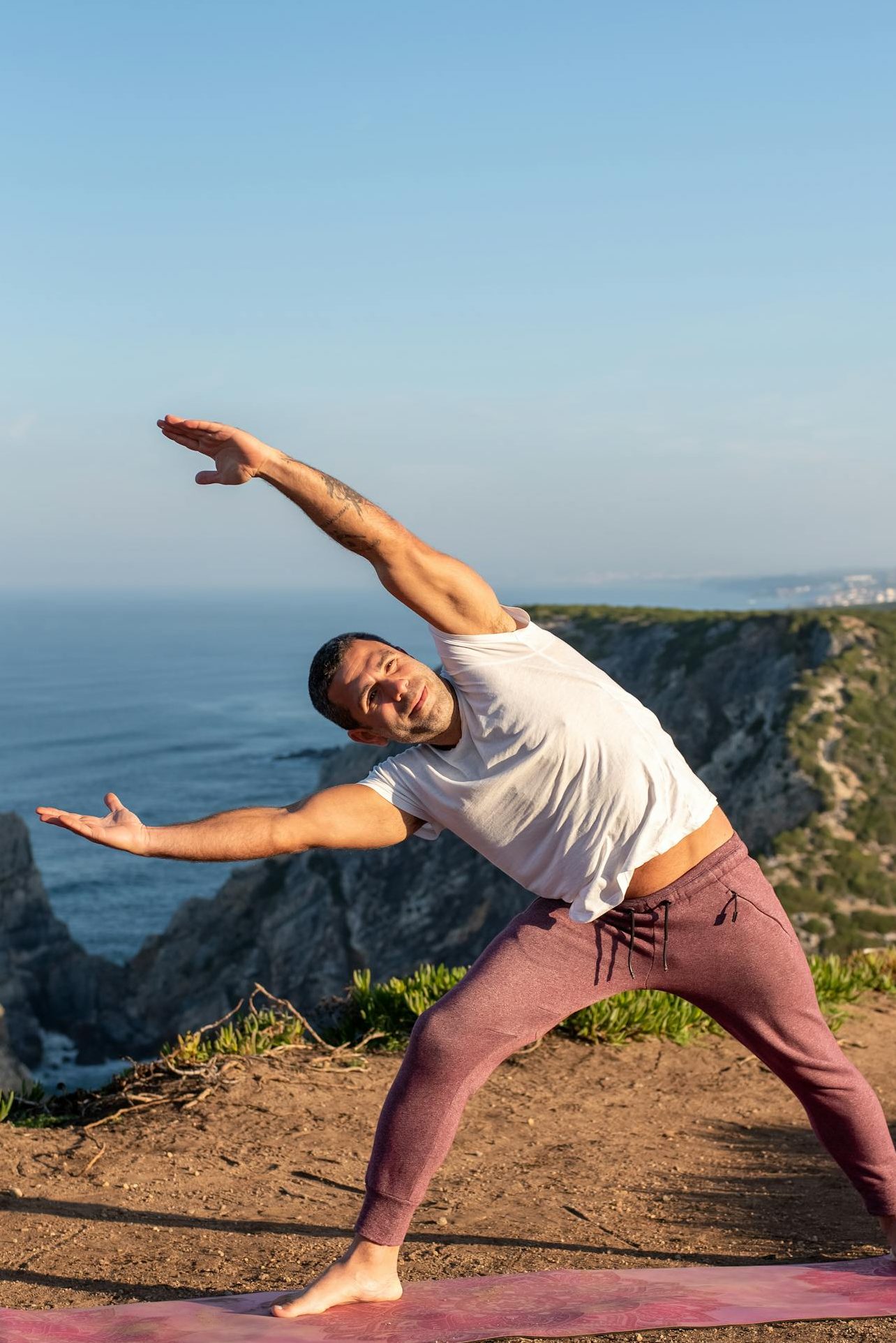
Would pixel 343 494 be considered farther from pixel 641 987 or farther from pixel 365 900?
pixel 365 900

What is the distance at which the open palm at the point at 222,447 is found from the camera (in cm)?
332

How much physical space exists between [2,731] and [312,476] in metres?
132

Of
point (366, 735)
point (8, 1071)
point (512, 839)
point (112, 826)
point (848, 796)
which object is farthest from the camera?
point (848, 796)

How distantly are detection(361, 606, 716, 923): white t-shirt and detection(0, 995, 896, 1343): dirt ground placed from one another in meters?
1.43

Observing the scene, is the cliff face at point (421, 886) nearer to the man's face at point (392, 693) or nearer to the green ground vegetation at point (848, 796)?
the green ground vegetation at point (848, 796)

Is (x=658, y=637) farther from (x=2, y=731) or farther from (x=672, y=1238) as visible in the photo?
(x=2, y=731)

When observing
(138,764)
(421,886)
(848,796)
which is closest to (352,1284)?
(848,796)

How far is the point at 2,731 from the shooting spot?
414ft

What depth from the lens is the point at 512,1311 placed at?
3.66 metres

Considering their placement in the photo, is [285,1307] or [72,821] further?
[285,1307]

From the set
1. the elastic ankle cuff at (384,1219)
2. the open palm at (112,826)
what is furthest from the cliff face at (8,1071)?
the open palm at (112,826)

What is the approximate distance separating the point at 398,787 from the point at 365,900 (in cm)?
3559

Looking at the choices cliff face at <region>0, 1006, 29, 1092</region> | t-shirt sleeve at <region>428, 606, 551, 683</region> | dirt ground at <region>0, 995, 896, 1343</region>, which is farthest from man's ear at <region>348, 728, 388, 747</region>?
cliff face at <region>0, 1006, 29, 1092</region>

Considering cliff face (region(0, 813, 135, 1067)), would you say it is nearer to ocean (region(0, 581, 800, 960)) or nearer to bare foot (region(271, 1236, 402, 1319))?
ocean (region(0, 581, 800, 960))
